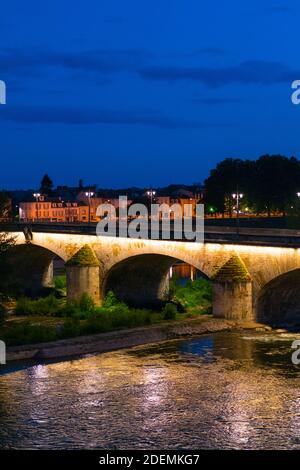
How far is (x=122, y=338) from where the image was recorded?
3095 centimetres

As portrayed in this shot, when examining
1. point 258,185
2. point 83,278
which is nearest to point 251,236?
point 83,278

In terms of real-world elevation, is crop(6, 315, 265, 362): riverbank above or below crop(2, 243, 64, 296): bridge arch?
below

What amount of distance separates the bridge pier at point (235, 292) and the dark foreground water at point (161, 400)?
3607 millimetres

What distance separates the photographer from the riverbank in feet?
94.4

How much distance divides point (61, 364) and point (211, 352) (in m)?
5.53

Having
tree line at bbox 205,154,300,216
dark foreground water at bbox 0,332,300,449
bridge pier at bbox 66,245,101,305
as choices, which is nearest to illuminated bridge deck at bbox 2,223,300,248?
bridge pier at bbox 66,245,101,305

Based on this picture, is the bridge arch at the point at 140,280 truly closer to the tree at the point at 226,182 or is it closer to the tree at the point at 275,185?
the tree at the point at 275,185

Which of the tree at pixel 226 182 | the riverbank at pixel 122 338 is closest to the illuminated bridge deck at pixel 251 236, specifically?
the riverbank at pixel 122 338

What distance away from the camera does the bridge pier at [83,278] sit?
42.4m

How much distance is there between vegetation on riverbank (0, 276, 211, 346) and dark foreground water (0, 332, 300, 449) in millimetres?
3427

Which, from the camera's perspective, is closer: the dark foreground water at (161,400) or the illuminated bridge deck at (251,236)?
the dark foreground water at (161,400)

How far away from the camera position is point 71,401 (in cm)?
2239

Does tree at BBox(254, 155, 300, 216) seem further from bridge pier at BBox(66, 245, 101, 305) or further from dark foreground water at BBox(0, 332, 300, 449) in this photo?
dark foreground water at BBox(0, 332, 300, 449)

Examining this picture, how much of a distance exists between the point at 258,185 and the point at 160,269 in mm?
45828
